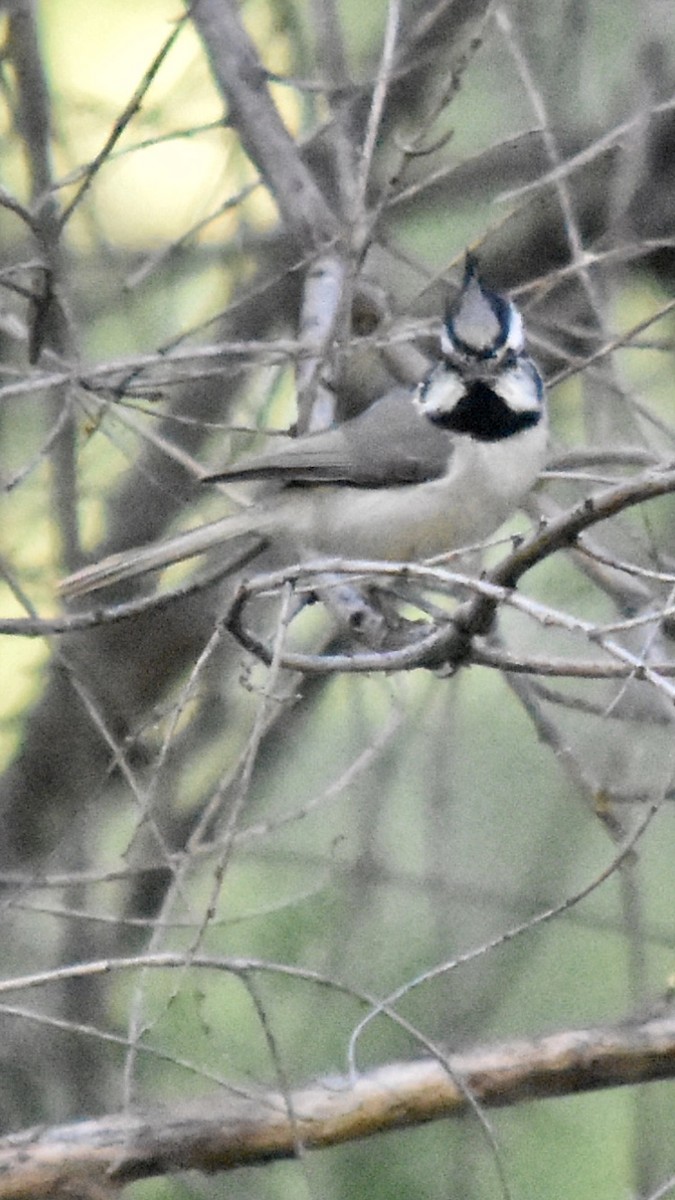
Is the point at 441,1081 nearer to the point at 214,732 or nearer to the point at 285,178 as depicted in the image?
the point at 214,732

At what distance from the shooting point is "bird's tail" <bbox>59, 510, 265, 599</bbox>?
5.49ft

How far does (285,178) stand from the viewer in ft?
6.41

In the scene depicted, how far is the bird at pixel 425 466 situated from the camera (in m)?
1.80

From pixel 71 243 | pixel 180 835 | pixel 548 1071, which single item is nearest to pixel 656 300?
pixel 71 243

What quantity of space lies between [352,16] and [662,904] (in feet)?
4.04

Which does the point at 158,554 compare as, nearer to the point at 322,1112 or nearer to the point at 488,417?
the point at 488,417

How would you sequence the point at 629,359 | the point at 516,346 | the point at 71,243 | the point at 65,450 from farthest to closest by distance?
1. the point at 629,359
2. the point at 71,243
3. the point at 65,450
4. the point at 516,346

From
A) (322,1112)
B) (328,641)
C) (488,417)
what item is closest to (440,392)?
(488,417)

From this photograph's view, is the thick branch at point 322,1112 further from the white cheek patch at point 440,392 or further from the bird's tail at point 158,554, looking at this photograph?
the white cheek patch at point 440,392

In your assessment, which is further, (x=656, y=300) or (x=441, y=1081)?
(x=656, y=300)

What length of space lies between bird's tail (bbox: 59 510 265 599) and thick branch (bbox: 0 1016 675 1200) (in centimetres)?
51

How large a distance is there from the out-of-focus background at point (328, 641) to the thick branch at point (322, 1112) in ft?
0.23

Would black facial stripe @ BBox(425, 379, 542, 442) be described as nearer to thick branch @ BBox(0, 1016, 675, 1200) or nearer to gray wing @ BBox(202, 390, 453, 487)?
gray wing @ BBox(202, 390, 453, 487)

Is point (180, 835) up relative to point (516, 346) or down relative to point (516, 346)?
down
